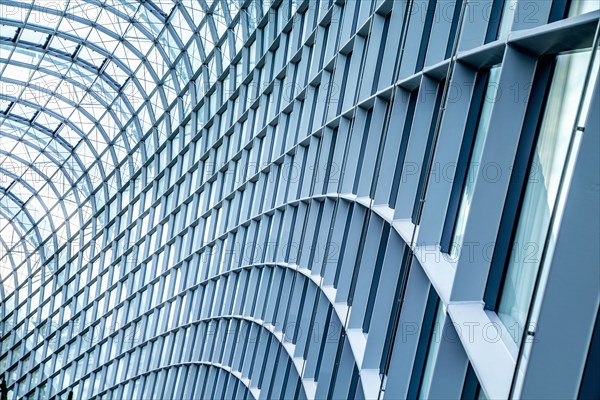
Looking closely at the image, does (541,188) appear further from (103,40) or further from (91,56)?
(91,56)

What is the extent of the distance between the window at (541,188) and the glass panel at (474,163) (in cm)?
189

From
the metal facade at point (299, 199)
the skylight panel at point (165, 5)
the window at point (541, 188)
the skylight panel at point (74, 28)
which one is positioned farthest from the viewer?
the skylight panel at point (74, 28)

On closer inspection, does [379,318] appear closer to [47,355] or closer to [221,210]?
[221,210]

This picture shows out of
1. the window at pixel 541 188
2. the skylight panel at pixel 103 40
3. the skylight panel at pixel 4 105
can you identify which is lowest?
the skylight panel at pixel 4 105

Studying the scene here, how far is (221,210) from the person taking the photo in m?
38.3

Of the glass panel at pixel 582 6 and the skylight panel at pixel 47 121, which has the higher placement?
the glass panel at pixel 582 6

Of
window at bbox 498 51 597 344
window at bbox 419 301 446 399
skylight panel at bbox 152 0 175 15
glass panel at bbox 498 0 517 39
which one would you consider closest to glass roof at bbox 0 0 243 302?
skylight panel at bbox 152 0 175 15

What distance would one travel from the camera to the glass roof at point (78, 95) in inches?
1709

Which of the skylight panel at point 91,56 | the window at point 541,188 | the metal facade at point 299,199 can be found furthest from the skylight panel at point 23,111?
the window at point 541,188

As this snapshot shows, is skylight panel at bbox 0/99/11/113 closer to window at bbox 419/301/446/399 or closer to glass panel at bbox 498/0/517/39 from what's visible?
window at bbox 419/301/446/399

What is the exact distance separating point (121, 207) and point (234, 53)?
906 inches

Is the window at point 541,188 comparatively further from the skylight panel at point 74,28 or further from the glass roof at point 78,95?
the skylight panel at point 74,28

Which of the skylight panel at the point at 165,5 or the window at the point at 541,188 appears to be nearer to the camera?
the window at the point at 541,188

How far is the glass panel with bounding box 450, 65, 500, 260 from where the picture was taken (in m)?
10.4
